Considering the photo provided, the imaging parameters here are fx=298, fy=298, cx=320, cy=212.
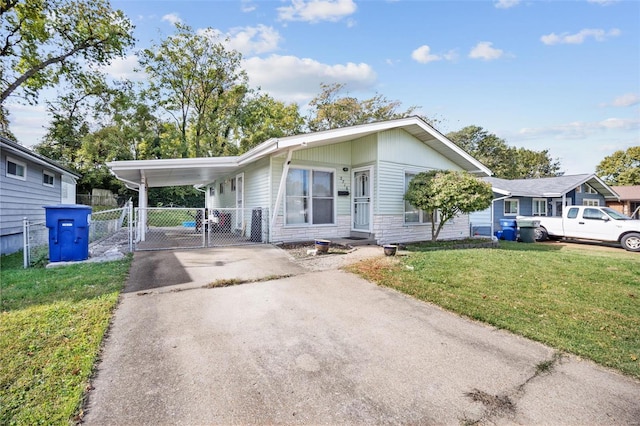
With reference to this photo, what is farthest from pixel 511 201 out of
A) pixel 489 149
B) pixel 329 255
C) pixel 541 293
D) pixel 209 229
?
pixel 489 149

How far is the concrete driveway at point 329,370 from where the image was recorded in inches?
82.7

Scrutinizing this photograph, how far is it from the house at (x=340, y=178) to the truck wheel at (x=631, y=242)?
8203 millimetres

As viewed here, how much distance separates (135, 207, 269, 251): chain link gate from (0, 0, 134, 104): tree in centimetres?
935

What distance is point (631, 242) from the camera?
12.1 metres

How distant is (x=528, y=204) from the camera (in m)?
19.8

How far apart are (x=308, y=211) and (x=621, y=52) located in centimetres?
1038

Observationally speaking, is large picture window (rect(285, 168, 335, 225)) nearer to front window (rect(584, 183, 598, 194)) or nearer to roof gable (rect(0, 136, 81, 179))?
roof gable (rect(0, 136, 81, 179))

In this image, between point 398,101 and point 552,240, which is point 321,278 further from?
point 398,101

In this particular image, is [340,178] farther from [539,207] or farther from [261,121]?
[261,121]

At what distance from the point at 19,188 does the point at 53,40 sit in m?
11.3

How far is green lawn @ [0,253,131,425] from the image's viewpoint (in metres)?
2.10

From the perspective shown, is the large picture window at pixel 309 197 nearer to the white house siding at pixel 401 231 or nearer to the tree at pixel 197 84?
the white house siding at pixel 401 231

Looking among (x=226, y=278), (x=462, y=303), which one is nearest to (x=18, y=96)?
(x=226, y=278)

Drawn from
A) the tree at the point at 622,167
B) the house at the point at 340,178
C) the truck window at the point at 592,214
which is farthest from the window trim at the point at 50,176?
the tree at the point at 622,167
